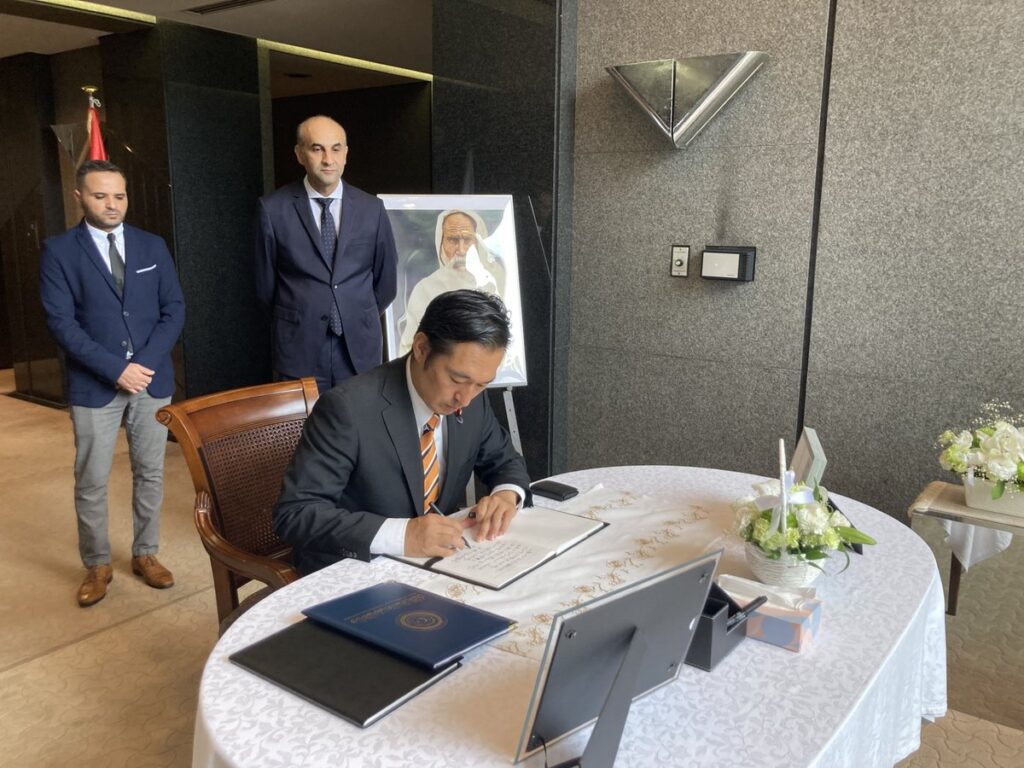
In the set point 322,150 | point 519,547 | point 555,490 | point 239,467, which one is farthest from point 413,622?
point 322,150

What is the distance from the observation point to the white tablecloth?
3.32ft

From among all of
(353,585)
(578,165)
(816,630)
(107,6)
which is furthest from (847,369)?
(107,6)

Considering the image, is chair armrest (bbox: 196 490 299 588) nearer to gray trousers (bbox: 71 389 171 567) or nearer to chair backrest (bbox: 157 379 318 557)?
chair backrest (bbox: 157 379 318 557)

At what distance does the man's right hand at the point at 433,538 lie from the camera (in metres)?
1.53

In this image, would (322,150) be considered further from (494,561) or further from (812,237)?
(494,561)

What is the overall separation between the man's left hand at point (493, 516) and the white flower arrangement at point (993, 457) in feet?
4.07

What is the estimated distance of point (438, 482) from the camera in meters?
1.88

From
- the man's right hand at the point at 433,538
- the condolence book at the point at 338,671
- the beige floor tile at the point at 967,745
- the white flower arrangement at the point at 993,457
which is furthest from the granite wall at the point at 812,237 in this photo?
the condolence book at the point at 338,671

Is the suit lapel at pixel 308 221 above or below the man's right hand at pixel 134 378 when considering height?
above

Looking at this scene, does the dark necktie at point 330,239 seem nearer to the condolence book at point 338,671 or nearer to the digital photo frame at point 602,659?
the condolence book at point 338,671

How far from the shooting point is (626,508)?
187 cm

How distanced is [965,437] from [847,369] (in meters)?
0.79

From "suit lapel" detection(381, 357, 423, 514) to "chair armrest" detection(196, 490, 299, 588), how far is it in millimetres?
299

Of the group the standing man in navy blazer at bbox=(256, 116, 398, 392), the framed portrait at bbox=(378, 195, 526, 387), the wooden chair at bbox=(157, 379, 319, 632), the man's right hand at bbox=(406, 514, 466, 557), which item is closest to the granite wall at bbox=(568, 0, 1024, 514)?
the framed portrait at bbox=(378, 195, 526, 387)
